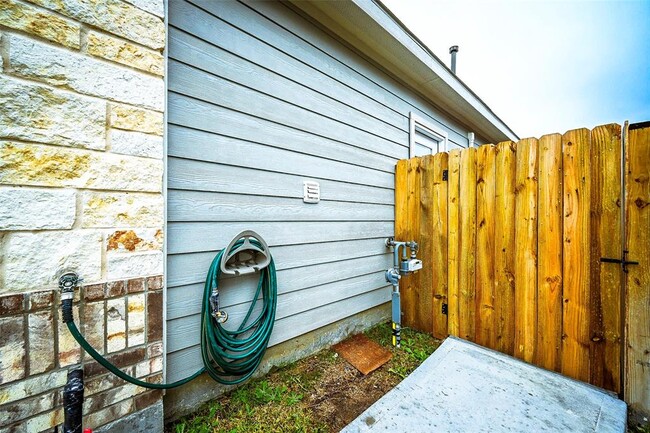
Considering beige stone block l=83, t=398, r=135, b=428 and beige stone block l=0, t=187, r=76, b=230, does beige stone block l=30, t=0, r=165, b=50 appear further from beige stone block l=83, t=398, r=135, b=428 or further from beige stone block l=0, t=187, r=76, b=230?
beige stone block l=83, t=398, r=135, b=428

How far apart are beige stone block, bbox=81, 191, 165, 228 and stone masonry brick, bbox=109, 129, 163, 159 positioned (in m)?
0.19

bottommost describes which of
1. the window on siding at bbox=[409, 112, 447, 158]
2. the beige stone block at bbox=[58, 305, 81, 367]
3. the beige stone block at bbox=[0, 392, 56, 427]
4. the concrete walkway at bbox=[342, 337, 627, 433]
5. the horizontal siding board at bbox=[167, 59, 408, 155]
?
the concrete walkway at bbox=[342, 337, 627, 433]

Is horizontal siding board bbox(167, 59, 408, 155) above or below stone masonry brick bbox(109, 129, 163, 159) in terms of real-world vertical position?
above

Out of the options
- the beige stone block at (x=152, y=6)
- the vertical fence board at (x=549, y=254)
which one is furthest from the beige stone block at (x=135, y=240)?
the vertical fence board at (x=549, y=254)

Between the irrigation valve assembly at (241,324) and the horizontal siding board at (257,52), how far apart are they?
4.00 feet

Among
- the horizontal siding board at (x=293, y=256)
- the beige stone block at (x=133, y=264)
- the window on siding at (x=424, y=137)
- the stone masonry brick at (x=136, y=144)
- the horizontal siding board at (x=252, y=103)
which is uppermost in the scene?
the window on siding at (x=424, y=137)

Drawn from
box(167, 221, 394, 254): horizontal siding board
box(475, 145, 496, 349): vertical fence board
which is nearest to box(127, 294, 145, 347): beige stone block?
box(167, 221, 394, 254): horizontal siding board

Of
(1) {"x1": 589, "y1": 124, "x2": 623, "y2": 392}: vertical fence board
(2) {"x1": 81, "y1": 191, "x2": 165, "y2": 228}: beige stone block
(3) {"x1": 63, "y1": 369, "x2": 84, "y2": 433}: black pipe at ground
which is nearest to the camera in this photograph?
(3) {"x1": 63, "y1": 369, "x2": 84, "y2": 433}: black pipe at ground

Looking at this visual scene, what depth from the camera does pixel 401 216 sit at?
2797 mm

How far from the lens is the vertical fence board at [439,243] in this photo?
2.35 metres

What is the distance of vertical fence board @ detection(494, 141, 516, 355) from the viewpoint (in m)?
1.94

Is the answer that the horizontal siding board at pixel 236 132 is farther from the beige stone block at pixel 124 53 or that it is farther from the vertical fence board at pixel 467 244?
the vertical fence board at pixel 467 244

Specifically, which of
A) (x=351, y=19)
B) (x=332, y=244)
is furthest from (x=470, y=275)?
(x=351, y=19)

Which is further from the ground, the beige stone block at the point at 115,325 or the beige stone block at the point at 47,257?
the beige stone block at the point at 47,257
